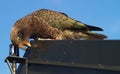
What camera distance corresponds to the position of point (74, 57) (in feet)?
23.7

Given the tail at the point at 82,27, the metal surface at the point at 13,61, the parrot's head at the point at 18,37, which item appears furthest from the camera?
the tail at the point at 82,27

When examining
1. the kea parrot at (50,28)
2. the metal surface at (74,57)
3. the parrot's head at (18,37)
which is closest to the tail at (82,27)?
the kea parrot at (50,28)

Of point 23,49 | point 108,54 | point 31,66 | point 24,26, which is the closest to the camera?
point 108,54

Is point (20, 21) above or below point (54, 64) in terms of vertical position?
above

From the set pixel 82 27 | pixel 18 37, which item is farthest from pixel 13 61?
pixel 82 27

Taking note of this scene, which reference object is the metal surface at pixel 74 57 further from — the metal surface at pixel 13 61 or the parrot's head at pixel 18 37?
the parrot's head at pixel 18 37

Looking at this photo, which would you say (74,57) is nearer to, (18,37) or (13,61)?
(13,61)

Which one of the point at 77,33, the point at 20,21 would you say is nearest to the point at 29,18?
the point at 20,21

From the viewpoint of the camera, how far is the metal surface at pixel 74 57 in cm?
654

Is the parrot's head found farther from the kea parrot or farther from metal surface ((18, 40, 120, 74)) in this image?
metal surface ((18, 40, 120, 74))

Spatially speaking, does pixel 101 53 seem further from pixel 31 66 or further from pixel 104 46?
pixel 31 66

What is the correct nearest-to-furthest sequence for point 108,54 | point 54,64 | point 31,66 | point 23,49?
1. point 108,54
2. point 54,64
3. point 31,66
4. point 23,49

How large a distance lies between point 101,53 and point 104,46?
124 mm

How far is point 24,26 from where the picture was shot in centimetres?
1152
